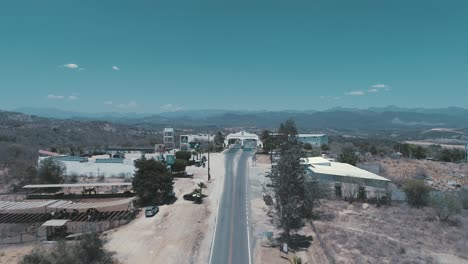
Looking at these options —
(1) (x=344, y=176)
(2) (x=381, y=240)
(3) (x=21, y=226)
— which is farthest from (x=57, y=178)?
(2) (x=381, y=240)

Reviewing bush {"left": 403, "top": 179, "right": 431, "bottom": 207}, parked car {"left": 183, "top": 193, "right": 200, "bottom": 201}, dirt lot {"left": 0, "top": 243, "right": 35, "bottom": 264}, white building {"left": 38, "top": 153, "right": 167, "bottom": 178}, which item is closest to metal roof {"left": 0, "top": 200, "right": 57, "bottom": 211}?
dirt lot {"left": 0, "top": 243, "right": 35, "bottom": 264}

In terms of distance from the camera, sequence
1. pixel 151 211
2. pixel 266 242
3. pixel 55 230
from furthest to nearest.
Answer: pixel 151 211 → pixel 55 230 → pixel 266 242

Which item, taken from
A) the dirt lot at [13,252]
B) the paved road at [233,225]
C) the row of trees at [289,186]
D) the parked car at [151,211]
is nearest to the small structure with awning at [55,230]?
the dirt lot at [13,252]

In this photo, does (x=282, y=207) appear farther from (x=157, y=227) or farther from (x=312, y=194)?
(x=157, y=227)

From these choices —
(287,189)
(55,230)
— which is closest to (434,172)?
(287,189)

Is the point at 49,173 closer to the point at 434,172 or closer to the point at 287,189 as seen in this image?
the point at 287,189

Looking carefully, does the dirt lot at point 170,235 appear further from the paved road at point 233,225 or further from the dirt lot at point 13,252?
the dirt lot at point 13,252

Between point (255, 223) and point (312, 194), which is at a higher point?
point (312, 194)
